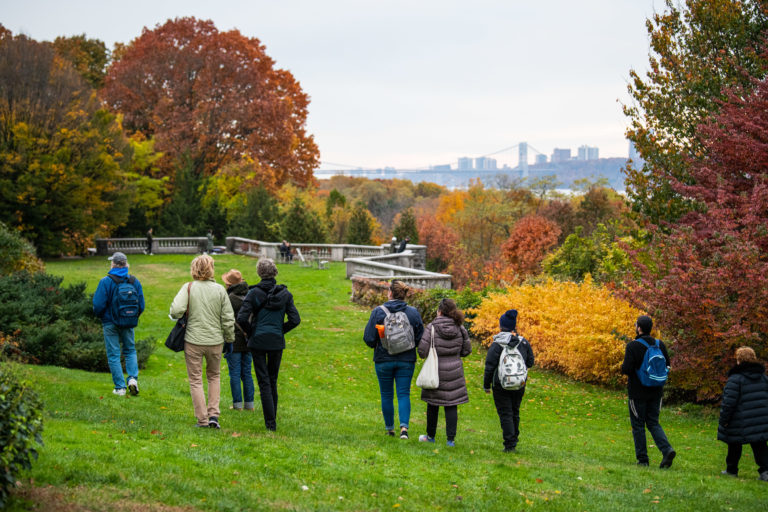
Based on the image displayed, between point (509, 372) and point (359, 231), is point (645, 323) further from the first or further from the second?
point (359, 231)

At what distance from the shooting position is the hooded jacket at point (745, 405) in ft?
26.5

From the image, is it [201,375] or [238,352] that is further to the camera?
[238,352]

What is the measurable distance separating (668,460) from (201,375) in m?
5.57

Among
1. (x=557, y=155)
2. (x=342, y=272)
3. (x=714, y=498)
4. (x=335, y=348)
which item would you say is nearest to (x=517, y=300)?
(x=335, y=348)

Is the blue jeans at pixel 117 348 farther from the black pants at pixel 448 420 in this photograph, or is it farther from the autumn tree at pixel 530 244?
the autumn tree at pixel 530 244

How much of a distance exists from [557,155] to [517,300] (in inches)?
6549

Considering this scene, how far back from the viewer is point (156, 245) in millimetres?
38312

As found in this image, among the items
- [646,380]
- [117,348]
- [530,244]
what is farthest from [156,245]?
[646,380]

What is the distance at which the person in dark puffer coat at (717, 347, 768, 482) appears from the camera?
806cm

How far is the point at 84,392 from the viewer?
9273 millimetres

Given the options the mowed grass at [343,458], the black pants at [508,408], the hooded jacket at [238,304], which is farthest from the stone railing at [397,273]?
the black pants at [508,408]

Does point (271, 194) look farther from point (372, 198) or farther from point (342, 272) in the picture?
point (372, 198)

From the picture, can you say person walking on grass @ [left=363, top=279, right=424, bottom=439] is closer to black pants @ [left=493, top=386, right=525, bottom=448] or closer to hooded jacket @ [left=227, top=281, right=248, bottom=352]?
black pants @ [left=493, top=386, right=525, bottom=448]

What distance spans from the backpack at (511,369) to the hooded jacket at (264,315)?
2591 millimetres
